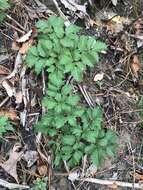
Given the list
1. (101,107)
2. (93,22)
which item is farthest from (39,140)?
(93,22)

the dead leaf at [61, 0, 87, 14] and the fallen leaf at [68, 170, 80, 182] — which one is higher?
the dead leaf at [61, 0, 87, 14]

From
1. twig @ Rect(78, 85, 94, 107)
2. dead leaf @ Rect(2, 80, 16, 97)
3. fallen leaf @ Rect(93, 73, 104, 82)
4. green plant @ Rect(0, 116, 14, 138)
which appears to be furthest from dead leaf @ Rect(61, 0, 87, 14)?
green plant @ Rect(0, 116, 14, 138)

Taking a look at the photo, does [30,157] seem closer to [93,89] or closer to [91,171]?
[91,171]

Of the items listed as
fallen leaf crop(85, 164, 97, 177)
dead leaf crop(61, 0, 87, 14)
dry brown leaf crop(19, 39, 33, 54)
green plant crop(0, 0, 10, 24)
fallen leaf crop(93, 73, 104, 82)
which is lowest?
fallen leaf crop(85, 164, 97, 177)

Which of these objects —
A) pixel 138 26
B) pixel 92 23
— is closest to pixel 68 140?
pixel 92 23

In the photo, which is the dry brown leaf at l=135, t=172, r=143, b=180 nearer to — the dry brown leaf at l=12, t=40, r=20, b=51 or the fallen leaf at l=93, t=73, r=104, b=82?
the fallen leaf at l=93, t=73, r=104, b=82
